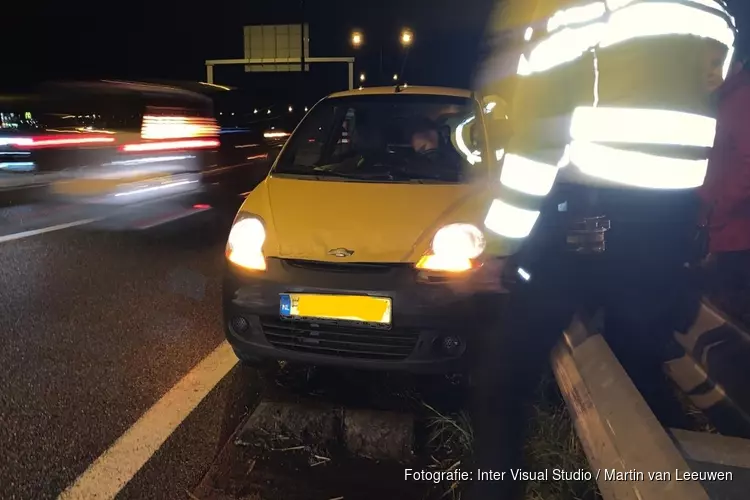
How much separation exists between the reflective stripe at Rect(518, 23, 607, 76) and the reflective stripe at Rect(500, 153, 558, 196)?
37cm

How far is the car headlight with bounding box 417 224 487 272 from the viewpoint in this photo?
329 cm

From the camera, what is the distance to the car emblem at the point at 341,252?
326 centimetres

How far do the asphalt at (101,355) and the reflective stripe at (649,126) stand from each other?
2.17 m

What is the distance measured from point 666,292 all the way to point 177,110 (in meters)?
11.7

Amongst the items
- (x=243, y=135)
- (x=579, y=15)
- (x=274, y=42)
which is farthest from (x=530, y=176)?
(x=274, y=42)

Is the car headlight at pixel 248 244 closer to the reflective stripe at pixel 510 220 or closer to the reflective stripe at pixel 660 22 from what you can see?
the reflective stripe at pixel 510 220

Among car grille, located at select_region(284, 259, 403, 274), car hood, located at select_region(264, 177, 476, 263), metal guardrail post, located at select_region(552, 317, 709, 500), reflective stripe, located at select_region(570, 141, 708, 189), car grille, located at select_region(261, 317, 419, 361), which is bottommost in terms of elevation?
car grille, located at select_region(261, 317, 419, 361)

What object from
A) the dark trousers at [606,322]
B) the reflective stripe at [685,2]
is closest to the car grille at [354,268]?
the dark trousers at [606,322]

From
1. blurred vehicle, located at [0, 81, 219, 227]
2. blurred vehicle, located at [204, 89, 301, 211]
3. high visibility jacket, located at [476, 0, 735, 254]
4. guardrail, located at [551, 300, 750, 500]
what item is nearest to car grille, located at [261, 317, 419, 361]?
guardrail, located at [551, 300, 750, 500]

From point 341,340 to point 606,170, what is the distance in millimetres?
1467

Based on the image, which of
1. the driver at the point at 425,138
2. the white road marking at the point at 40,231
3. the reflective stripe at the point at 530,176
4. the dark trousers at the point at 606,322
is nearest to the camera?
the reflective stripe at the point at 530,176

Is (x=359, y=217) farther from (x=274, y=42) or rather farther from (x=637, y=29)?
(x=274, y=42)

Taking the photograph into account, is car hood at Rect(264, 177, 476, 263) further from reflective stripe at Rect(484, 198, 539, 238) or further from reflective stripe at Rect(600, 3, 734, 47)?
reflective stripe at Rect(600, 3, 734, 47)

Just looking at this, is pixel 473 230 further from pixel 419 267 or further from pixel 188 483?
pixel 188 483
